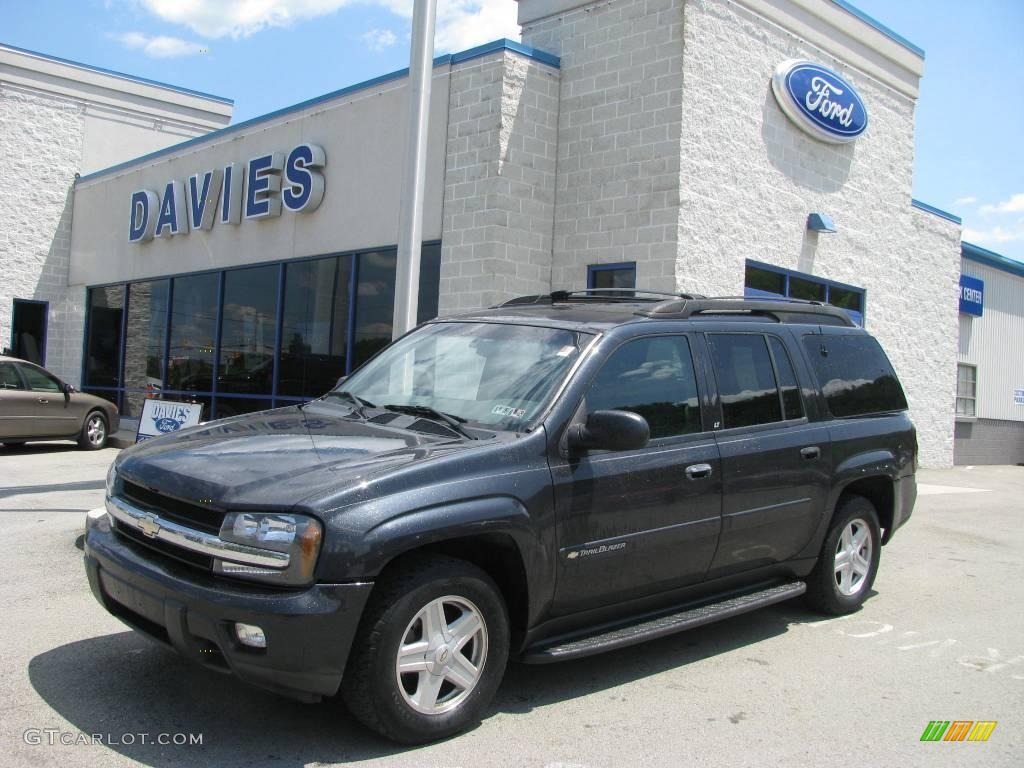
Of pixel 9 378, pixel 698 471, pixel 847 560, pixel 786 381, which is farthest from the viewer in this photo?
pixel 9 378

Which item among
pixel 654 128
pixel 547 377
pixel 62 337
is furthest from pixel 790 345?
pixel 62 337

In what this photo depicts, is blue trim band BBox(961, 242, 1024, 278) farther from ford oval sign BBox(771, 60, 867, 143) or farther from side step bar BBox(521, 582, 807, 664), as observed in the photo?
side step bar BBox(521, 582, 807, 664)

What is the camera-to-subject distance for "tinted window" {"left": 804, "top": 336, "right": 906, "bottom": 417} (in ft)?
19.9

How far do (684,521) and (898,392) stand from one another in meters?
2.83

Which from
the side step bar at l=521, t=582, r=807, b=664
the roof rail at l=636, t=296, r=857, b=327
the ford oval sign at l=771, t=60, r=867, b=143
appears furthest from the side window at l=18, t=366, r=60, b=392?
the side step bar at l=521, t=582, r=807, b=664

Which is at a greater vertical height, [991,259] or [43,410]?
[991,259]

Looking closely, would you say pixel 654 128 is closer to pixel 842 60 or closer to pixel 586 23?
pixel 586 23

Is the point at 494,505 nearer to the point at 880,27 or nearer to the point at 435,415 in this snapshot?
the point at 435,415

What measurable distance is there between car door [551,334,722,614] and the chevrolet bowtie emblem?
1727 mm

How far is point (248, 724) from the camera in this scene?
403 centimetres

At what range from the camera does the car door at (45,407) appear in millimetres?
14727

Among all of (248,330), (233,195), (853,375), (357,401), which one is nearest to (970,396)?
(248,330)

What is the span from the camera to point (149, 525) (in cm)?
398

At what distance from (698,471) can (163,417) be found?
7582 millimetres
